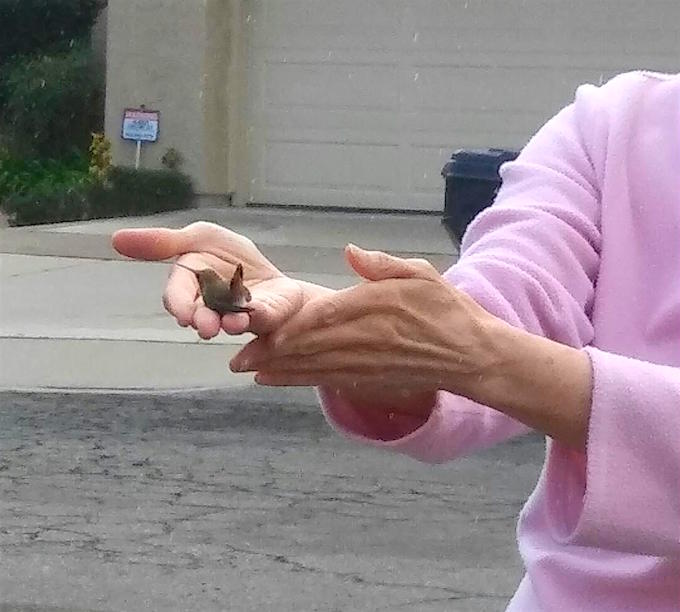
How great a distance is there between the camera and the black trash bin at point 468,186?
268 inches

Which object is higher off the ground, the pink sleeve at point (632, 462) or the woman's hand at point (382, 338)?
the woman's hand at point (382, 338)

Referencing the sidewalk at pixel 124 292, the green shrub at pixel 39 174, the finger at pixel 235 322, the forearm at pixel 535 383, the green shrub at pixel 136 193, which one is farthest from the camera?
the green shrub at pixel 39 174

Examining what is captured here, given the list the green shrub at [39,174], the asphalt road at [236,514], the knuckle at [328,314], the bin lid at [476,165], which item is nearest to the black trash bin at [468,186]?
the bin lid at [476,165]

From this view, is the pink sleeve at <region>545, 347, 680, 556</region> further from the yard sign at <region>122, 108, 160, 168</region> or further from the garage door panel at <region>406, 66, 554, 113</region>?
the yard sign at <region>122, 108, 160, 168</region>

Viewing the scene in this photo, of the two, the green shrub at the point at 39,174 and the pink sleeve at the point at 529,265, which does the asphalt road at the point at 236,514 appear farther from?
the green shrub at the point at 39,174

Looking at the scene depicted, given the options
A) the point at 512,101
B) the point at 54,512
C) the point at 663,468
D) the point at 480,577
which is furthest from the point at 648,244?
the point at 512,101

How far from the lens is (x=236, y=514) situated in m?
5.09

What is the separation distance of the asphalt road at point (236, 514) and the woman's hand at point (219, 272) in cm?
298

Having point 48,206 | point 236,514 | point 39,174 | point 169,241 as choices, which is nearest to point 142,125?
point 48,206

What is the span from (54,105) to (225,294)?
53.1 feet

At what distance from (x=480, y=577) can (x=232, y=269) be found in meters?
3.30

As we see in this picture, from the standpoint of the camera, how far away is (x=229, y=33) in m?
14.4

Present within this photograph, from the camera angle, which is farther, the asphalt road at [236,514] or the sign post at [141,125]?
the sign post at [141,125]

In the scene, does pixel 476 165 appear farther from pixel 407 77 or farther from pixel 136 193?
pixel 407 77
